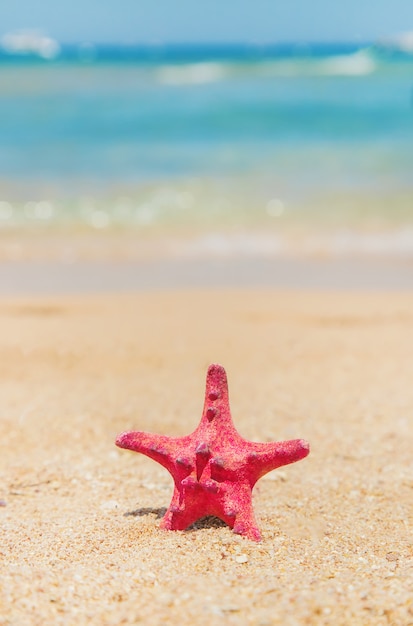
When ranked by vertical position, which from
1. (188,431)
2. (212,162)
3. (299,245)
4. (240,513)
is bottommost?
(240,513)

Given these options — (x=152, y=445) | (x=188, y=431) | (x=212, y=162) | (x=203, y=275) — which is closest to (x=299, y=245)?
(x=203, y=275)

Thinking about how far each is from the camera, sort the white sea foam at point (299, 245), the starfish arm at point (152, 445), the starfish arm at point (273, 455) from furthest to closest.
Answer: the white sea foam at point (299, 245) → the starfish arm at point (152, 445) → the starfish arm at point (273, 455)

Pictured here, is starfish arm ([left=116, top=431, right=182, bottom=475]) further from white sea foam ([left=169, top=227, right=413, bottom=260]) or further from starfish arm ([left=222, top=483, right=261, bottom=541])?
white sea foam ([left=169, top=227, right=413, bottom=260])

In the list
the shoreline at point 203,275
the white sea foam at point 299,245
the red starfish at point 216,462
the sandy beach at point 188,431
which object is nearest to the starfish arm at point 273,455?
the red starfish at point 216,462

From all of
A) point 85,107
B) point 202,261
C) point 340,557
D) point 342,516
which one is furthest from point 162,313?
point 85,107

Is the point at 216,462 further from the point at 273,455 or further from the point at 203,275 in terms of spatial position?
the point at 203,275

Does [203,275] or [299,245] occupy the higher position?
[299,245]

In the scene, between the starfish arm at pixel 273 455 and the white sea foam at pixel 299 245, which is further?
the white sea foam at pixel 299 245

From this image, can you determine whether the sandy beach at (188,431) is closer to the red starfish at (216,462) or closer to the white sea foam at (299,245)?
Answer: the red starfish at (216,462)
